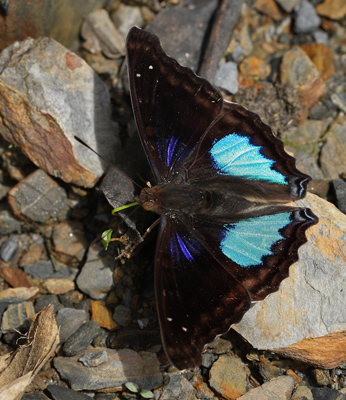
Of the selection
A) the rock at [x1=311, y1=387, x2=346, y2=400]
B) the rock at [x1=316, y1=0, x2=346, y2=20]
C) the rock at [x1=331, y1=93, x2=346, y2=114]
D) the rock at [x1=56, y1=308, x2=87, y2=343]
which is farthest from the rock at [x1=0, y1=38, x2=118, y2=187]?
the rock at [x1=316, y1=0, x2=346, y2=20]

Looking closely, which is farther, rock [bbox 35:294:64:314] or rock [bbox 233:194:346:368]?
rock [bbox 35:294:64:314]

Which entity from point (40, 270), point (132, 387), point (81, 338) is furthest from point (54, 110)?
point (132, 387)

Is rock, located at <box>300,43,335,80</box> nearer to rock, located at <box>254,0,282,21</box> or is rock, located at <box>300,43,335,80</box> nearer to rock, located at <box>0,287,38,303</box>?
rock, located at <box>254,0,282,21</box>

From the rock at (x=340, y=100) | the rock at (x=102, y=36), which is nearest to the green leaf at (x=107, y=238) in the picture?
the rock at (x=102, y=36)

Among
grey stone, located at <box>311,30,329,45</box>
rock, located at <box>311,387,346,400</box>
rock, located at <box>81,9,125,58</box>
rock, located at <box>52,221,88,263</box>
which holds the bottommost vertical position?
rock, located at <box>52,221,88,263</box>

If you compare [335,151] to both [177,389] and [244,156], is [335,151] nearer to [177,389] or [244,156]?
[244,156]

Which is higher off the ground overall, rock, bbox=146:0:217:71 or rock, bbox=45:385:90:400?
rock, bbox=146:0:217:71

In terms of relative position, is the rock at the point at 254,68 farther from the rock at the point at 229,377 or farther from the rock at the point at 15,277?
the rock at the point at 15,277
